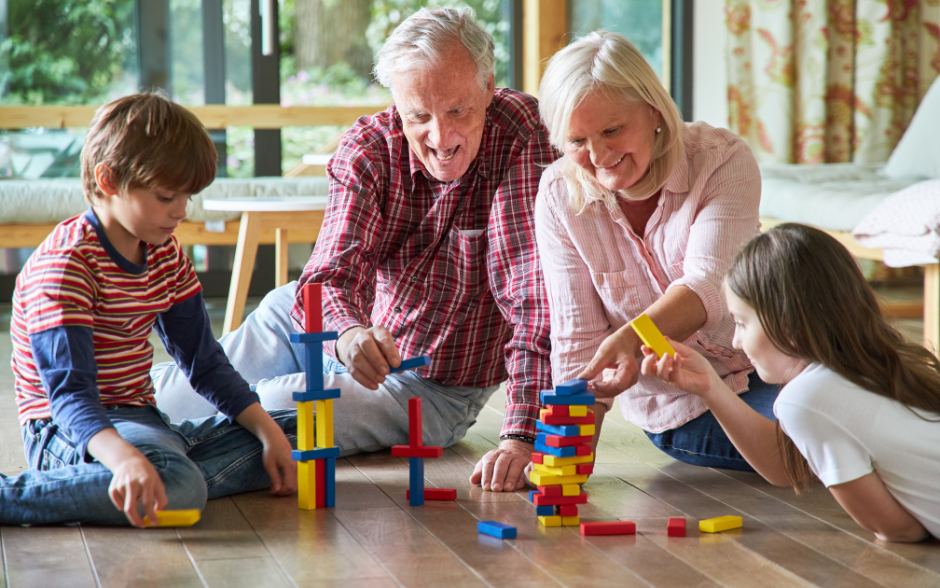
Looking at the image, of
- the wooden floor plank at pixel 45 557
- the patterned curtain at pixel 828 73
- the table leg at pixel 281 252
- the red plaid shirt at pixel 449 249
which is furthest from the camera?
the patterned curtain at pixel 828 73

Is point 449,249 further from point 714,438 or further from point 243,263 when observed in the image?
point 243,263

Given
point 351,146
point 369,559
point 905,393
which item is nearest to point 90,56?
point 351,146

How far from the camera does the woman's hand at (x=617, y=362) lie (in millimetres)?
1434

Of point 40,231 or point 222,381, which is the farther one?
point 40,231

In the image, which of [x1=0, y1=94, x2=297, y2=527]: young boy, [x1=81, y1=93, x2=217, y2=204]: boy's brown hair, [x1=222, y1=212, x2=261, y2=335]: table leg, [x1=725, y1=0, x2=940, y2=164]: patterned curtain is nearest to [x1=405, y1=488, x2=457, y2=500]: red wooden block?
[x1=0, y1=94, x2=297, y2=527]: young boy

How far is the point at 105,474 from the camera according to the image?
134cm

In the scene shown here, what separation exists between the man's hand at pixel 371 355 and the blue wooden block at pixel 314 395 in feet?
0.14

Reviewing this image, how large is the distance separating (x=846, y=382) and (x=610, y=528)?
0.38m

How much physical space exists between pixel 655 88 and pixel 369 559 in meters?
0.83

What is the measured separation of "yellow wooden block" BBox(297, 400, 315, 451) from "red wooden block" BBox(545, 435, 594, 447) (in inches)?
13.7

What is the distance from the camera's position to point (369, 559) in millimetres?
1256

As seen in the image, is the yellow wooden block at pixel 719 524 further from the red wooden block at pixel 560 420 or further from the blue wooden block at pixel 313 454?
the blue wooden block at pixel 313 454

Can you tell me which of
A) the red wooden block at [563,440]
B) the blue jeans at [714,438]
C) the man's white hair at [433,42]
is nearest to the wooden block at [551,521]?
the red wooden block at [563,440]

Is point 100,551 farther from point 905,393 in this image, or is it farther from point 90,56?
point 90,56
